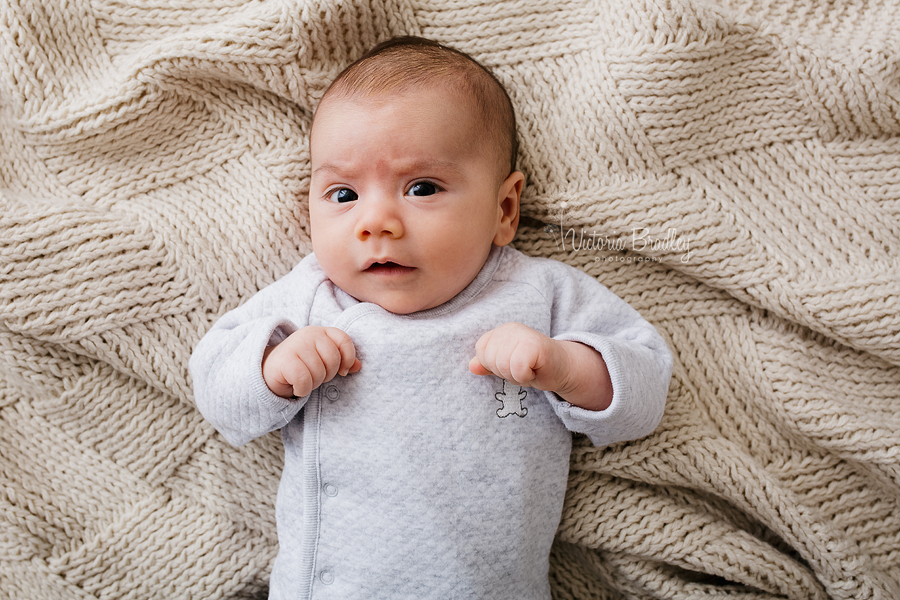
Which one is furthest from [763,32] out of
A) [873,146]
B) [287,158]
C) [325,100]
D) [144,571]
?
[144,571]

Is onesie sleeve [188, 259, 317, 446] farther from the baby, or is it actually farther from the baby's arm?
the baby's arm

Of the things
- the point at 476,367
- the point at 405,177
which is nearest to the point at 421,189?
the point at 405,177

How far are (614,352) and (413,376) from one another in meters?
0.35

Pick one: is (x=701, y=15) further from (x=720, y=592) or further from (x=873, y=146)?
(x=720, y=592)

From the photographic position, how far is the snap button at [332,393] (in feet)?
3.83

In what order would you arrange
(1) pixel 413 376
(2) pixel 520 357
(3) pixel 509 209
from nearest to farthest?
(2) pixel 520 357 < (1) pixel 413 376 < (3) pixel 509 209

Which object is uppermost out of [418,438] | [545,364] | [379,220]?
[379,220]

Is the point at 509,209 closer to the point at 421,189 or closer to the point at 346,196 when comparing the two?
the point at 421,189

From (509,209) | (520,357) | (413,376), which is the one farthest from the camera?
(509,209)

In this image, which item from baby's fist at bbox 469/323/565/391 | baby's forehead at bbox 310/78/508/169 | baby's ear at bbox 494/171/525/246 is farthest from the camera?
baby's ear at bbox 494/171/525/246

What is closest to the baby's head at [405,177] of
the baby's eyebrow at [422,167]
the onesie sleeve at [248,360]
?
the baby's eyebrow at [422,167]

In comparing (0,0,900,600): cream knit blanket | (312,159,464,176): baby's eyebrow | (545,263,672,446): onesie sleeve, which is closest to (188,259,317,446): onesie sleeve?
(0,0,900,600): cream knit blanket

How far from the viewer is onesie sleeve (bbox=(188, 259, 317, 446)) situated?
1114 millimetres

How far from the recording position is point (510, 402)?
116cm
